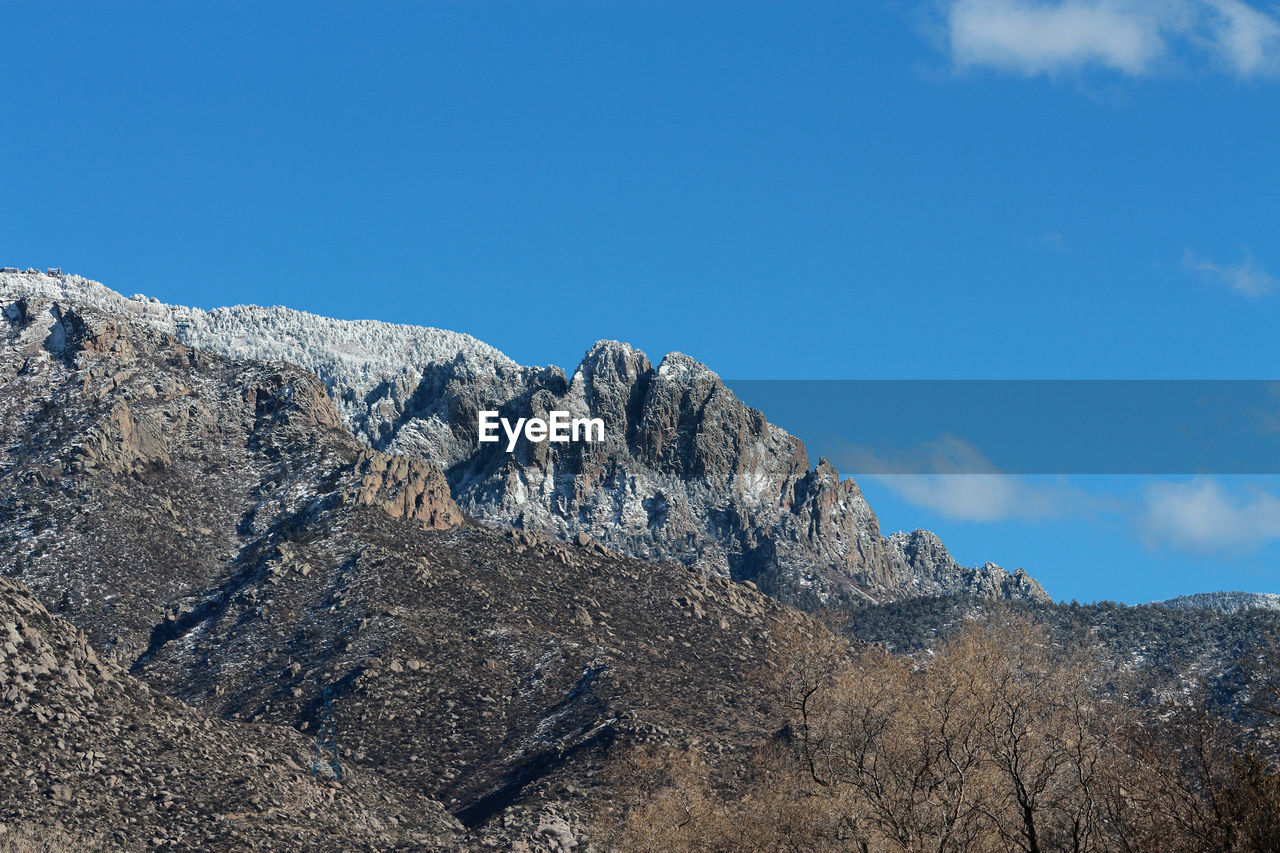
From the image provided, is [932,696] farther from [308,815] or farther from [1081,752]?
[308,815]

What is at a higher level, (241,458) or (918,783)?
(241,458)

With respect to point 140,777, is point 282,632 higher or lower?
higher

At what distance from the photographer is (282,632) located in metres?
110

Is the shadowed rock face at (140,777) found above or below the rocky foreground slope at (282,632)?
below

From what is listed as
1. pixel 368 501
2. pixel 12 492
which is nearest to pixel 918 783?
pixel 368 501

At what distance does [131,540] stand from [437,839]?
51.2m

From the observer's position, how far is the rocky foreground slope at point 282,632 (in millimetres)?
77438

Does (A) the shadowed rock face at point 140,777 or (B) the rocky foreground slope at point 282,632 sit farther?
(B) the rocky foreground slope at point 282,632

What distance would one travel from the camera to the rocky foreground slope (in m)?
77.4

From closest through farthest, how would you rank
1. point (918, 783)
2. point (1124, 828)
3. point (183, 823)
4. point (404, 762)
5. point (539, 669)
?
point (1124, 828) → point (918, 783) → point (183, 823) → point (404, 762) → point (539, 669)

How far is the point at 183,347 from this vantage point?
15500 cm

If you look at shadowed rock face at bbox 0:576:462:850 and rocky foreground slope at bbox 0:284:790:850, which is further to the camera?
rocky foreground slope at bbox 0:284:790:850

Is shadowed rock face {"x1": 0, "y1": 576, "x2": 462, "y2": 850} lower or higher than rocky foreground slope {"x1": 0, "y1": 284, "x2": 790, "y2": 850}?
lower

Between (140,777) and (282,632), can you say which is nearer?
(140,777)
